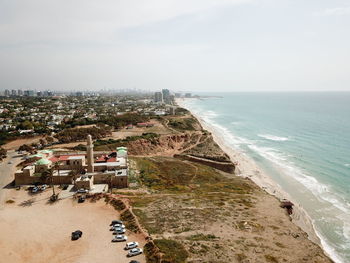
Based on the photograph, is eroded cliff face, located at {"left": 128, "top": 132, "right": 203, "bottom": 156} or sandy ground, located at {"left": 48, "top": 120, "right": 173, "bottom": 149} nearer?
eroded cliff face, located at {"left": 128, "top": 132, "right": 203, "bottom": 156}

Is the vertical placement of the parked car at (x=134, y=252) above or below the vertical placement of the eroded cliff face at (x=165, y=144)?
above

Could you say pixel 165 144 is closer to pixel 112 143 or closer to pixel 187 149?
pixel 187 149

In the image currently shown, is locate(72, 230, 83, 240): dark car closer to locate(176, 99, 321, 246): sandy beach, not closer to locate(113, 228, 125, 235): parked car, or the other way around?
locate(113, 228, 125, 235): parked car

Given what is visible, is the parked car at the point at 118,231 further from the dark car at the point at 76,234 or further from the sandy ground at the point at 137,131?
the sandy ground at the point at 137,131

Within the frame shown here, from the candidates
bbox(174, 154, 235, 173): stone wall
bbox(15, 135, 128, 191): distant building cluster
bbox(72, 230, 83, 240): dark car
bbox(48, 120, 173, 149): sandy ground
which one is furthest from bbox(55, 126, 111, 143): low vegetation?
bbox(72, 230, 83, 240): dark car

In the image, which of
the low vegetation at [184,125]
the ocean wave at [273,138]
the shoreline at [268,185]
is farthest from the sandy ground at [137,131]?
the ocean wave at [273,138]

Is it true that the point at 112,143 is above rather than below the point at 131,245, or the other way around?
above

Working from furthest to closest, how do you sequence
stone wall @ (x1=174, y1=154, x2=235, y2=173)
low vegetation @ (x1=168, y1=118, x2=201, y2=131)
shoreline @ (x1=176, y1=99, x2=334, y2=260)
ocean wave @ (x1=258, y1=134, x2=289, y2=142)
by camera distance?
low vegetation @ (x1=168, y1=118, x2=201, y2=131) → ocean wave @ (x1=258, y1=134, x2=289, y2=142) → stone wall @ (x1=174, y1=154, x2=235, y2=173) → shoreline @ (x1=176, y1=99, x2=334, y2=260)

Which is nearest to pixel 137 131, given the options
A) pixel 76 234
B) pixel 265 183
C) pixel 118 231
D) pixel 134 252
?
pixel 265 183

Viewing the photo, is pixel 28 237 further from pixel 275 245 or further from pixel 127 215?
pixel 275 245
